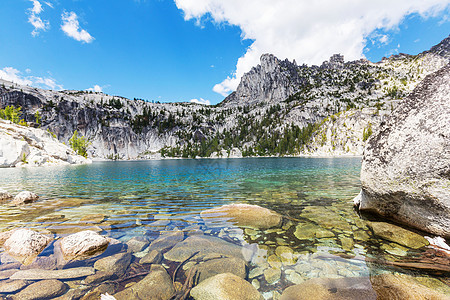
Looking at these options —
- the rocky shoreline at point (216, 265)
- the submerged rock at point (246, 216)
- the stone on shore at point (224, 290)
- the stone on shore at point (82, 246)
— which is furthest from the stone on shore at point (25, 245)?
the submerged rock at point (246, 216)

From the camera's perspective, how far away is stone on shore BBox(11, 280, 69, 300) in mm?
4156

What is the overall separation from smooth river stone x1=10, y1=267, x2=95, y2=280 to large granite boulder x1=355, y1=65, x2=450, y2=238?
11754 millimetres

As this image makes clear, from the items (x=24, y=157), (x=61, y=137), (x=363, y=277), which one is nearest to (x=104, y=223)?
(x=363, y=277)

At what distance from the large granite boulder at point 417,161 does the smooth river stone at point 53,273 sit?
11754 millimetres

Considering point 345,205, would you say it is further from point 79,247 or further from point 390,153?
point 79,247

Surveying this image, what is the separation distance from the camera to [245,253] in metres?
6.61

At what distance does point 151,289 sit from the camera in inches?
181

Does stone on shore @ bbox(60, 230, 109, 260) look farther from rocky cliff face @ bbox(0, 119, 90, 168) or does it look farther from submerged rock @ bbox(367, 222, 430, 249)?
rocky cliff face @ bbox(0, 119, 90, 168)

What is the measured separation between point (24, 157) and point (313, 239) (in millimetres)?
88945

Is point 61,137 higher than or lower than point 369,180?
higher

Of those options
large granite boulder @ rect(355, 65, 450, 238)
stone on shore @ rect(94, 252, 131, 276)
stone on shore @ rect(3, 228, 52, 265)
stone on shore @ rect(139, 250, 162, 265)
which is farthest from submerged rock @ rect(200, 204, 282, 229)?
stone on shore @ rect(3, 228, 52, 265)

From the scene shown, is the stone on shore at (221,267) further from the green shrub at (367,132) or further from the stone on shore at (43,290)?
the green shrub at (367,132)

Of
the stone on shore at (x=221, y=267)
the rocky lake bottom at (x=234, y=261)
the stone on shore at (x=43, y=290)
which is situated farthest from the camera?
the stone on shore at (x=221, y=267)

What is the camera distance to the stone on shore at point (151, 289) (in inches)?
172
